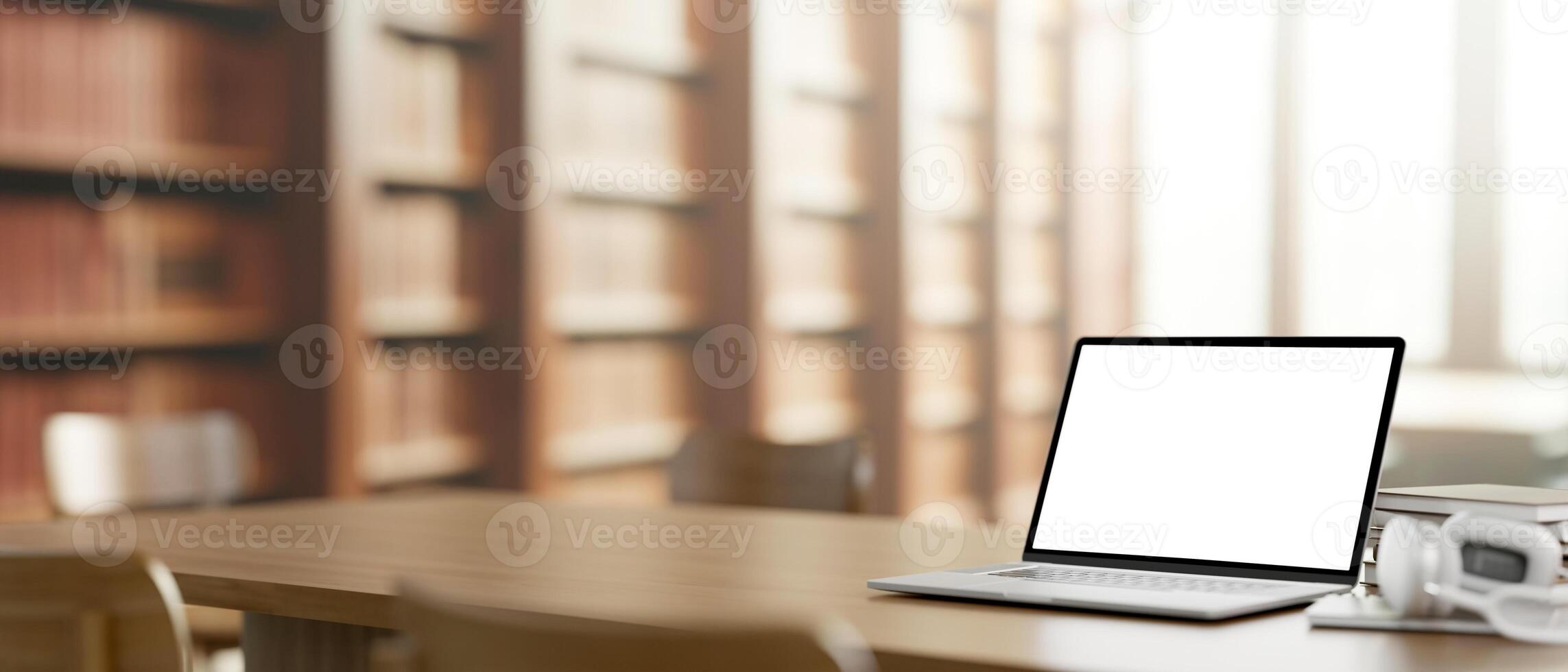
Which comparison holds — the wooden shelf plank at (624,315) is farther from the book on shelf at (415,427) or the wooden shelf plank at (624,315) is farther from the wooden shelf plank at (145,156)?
the wooden shelf plank at (145,156)

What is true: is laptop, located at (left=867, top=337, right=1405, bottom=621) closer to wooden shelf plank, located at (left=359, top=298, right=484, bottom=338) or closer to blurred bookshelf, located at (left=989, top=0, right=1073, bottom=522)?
→ wooden shelf plank, located at (left=359, top=298, right=484, bottom=338)

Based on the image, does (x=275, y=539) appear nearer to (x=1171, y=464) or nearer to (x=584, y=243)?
(x=1171, y=464)

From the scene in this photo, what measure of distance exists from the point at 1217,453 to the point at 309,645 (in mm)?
1097

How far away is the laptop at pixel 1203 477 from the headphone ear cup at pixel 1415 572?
0.09 metres

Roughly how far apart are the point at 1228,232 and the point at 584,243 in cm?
291

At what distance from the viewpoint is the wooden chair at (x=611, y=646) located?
2.64 ft

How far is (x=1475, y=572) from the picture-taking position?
4.14 feet

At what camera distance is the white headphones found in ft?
3.92

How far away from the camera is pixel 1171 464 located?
150 cm

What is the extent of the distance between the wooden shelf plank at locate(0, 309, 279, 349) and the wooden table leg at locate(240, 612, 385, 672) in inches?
45.0

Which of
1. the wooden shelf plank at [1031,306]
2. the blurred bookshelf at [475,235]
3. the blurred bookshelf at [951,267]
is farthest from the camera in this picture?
the wooden shelf plank at [1031,306]

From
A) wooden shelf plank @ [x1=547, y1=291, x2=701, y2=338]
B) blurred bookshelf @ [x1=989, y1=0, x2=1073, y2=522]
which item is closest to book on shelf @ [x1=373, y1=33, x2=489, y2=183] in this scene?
wooden shelf plank @ [x1=547, y1=291, x2=701, y2=338]

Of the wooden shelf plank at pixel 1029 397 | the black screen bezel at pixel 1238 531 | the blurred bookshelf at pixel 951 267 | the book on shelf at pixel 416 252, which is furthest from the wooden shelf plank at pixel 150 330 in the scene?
the wooden shelf plank at pixel 1029 397

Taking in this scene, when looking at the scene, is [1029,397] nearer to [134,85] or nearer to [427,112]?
[427,112]
